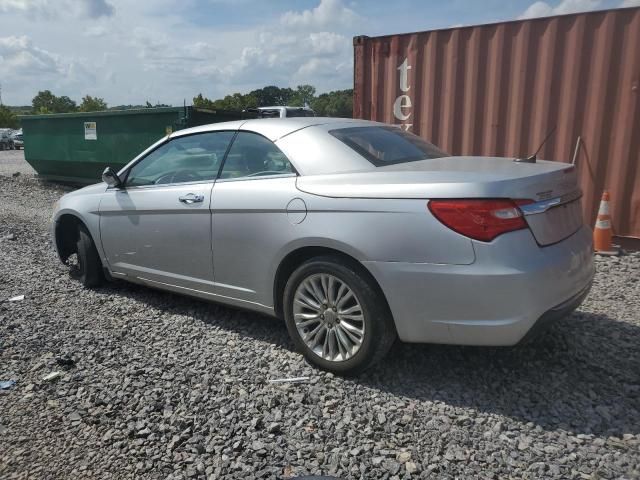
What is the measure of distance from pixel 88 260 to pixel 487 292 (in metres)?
3.78

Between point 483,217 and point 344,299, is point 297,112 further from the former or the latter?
point 483,217

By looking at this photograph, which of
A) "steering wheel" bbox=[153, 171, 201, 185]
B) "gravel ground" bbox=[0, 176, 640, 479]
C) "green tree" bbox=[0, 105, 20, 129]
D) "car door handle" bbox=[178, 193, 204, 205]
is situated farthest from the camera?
"green tree" bbox=[0, 105, 20, 129]

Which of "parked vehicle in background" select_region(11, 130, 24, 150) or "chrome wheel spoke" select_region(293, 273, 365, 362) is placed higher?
"parked vehicle in background" select_region(11, 130, 24, 150)

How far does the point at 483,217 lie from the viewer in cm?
269

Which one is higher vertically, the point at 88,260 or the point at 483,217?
the point at 483,217

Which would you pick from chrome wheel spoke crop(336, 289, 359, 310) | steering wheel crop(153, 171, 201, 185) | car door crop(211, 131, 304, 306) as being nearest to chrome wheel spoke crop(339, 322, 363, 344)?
chrome wheel spoke crop(336, 289, 359, 310)

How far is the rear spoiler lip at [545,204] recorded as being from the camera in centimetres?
277

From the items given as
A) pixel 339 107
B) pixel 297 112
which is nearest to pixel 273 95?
pixel 339 107

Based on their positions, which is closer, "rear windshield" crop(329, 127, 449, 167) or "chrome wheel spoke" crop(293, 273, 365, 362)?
"chrome wheel spoke" crop(293, 273, 365, 362)

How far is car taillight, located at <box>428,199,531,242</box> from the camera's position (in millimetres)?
2686

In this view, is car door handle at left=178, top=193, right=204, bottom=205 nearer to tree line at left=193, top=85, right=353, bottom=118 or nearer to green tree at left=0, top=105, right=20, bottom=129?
tree line at left=193, top=85, right=353, bottom=118

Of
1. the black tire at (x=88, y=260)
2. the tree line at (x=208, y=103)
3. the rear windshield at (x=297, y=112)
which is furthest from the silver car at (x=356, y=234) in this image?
the tree line at (x=208, y=103)

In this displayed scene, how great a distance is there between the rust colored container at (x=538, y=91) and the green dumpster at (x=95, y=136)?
4.14 meters

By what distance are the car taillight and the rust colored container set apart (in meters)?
4.15
